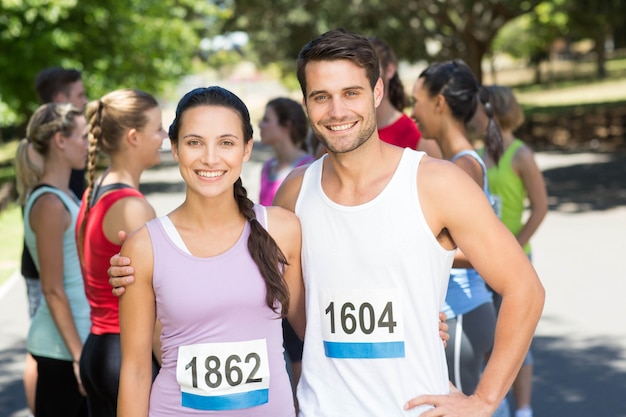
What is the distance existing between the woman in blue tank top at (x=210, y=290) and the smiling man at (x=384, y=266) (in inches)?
4.6

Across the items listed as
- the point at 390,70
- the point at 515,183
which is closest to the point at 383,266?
the point at 390,70

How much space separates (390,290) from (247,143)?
0.66 metres

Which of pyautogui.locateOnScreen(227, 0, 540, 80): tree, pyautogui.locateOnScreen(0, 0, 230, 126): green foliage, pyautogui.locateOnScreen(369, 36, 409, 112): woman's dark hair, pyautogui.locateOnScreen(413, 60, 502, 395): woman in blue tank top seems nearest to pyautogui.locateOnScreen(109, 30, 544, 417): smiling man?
pyautogui.locateOnScreen(413, 60, 502, 395): woman in blue tank top

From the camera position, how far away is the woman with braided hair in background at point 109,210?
12.0ft

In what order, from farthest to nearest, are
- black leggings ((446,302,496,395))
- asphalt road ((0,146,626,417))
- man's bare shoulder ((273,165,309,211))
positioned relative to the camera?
asphalt road ((0,146,626,417)), black leggings ((446,302,496,395)), man's bare shoulder ((273,165,309,211))

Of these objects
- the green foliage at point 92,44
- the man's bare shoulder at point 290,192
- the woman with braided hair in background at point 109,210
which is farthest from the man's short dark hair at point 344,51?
the green foliage at point 92,44

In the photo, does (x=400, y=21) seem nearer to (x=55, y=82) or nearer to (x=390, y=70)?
(x=55, y=82)

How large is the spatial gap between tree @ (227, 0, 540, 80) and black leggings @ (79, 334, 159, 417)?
82.8 feet

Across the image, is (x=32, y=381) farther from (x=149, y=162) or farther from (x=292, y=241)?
(x=292, y=241)

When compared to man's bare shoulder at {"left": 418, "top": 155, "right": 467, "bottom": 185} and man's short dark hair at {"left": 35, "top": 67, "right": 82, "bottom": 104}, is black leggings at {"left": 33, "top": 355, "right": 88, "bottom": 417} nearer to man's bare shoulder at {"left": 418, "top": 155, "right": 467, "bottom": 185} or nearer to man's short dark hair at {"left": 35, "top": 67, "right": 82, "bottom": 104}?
man's short dark hair at {"left": 35, "top": 67, "right": 82, "bottom": 104}

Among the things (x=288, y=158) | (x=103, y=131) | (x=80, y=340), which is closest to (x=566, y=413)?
(x=288, y=158)

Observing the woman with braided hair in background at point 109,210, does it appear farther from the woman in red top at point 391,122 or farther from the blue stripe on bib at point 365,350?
the woman in red top at point 391,122

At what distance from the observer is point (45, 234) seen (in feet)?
14.4

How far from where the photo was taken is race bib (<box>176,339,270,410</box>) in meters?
2.78
